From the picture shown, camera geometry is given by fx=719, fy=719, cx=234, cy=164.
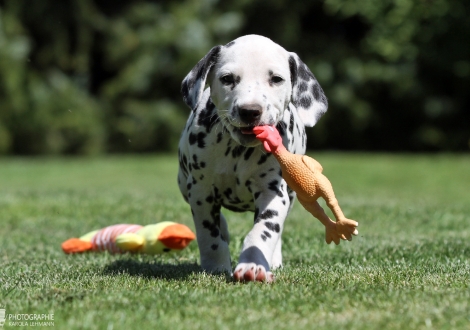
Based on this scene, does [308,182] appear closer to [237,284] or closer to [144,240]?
[237,284]

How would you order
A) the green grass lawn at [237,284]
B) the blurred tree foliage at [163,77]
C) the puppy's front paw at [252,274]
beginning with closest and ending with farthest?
1. the green grass lawn at [237,284]
2. the puppy's front paw at [252,274]
3. the blurred tree foliage at [163,77]

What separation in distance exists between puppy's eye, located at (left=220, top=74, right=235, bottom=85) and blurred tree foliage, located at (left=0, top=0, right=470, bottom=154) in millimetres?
19916

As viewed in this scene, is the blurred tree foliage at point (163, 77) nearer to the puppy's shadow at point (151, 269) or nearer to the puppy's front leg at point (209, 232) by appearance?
the puppy's shadow at point (151, 269)

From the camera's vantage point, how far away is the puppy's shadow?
452 cm

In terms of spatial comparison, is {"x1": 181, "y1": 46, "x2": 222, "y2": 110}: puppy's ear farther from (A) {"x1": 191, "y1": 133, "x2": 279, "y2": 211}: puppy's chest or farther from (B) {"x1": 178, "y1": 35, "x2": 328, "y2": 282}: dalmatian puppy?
(A) {"x1": 191, "y1": 133, "x2": 279, "y2": 211}: puppy's chest

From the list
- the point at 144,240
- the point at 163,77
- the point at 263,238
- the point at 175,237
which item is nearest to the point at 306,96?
the point at 263,238

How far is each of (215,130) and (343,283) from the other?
1301mm

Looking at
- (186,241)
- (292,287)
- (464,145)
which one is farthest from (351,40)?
(292,287)

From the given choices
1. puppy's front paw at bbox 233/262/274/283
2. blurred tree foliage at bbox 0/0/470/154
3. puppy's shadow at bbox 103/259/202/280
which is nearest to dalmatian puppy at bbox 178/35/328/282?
puppy's front paw at bbox 233/262/274/283

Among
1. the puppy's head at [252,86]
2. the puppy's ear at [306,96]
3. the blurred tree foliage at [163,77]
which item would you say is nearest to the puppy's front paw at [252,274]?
the puppy's head at [252,86]

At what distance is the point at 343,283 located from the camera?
13.1 feet

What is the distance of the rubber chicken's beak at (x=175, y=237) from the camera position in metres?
5.81

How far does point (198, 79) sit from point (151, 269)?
1324mm

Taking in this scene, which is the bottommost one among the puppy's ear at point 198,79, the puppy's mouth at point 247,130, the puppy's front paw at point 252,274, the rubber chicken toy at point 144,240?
the rubber chicken toy at point 144,240
